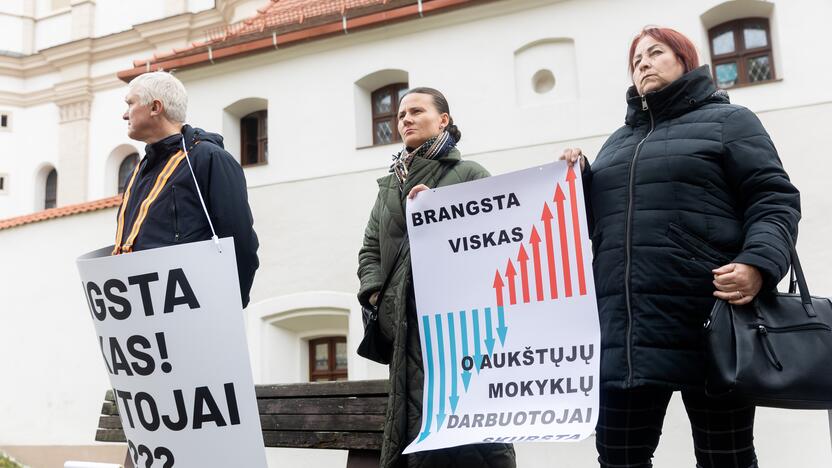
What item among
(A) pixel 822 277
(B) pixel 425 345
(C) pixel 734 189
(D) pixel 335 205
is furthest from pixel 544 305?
(D) pixel 335 205

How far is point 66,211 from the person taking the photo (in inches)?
470

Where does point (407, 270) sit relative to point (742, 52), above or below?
below

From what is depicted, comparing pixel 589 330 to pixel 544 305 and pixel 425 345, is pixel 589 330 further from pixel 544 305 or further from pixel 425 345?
pixel 425 345

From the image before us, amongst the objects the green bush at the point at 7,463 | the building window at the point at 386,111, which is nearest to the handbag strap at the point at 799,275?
the building window at the point at 386,111

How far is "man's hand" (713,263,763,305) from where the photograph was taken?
2.22 metres

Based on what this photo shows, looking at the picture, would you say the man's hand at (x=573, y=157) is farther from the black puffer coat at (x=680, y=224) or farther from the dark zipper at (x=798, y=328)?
the dark zipper at (x=798, y=328)

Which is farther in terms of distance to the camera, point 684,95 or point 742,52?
point 742,52

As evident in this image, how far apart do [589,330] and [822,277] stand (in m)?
6.15

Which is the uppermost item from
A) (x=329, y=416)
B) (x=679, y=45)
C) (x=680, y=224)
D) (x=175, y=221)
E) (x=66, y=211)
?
(x=66, y=211)

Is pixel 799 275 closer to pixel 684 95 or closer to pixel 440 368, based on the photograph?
pixel 684 95

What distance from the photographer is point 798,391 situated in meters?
2.14

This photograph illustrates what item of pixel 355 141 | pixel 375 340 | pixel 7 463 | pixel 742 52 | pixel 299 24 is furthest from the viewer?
pixel 7 463

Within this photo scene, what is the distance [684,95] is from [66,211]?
11220mm

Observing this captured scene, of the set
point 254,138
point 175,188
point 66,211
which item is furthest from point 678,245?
point 66,211
